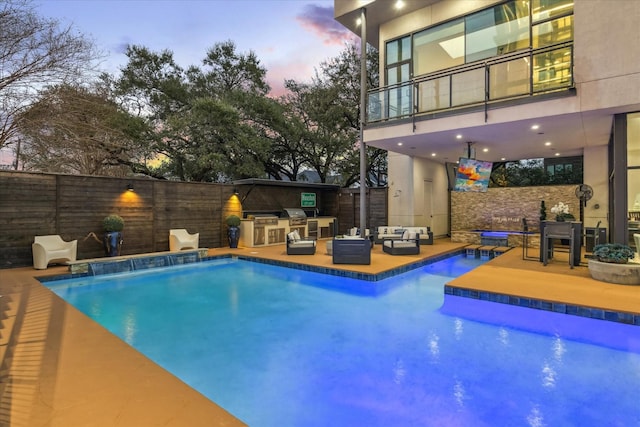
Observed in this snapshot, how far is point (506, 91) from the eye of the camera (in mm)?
7121

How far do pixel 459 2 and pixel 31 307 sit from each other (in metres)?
11.9

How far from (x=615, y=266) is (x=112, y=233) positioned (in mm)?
10559

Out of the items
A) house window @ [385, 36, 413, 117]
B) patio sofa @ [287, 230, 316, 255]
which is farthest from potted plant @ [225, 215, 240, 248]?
house window @ [385, 36, 413, 117]

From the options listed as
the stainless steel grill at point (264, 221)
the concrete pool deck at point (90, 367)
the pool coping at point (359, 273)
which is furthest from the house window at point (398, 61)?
the concrete pool deck at point (90, 367)

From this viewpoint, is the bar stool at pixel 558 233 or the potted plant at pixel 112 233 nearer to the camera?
the bar stool at pixel 558 233

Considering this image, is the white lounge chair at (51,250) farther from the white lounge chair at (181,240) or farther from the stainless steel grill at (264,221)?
the stainless steel grill at (264,221)

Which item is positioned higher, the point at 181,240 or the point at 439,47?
the point at 439,47

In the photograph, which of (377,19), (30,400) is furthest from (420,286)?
(377,19)

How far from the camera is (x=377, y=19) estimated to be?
10977 millimetres

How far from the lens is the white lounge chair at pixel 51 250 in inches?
285

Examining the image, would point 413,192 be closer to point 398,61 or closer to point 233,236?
point 398,61

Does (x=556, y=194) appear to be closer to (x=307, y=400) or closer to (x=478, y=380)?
(x=478, y=380)

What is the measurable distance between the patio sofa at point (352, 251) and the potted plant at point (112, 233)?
5579 millimetres

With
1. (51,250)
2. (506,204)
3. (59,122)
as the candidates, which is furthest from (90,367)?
(506,204)
